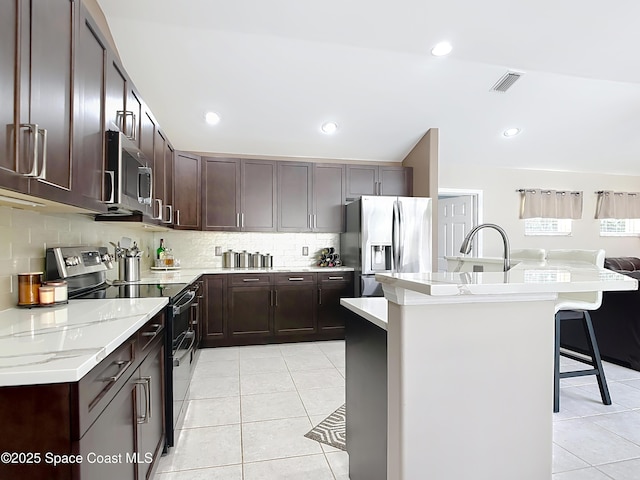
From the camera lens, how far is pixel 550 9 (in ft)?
9.48

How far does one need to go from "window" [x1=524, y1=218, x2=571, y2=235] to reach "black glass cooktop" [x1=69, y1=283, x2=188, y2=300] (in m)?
5.52

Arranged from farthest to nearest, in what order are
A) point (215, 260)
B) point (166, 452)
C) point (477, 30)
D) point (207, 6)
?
1. point (215, 260)
2. point (477, 30)
3. point (207, 6)
4. point (166, 452)

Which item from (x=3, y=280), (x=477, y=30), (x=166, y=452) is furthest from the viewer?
(x=477, y=30)

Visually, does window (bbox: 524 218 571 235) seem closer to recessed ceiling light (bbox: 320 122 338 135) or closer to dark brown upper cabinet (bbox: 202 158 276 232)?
recessed ceiling light (bbox: 320 122 338 135)

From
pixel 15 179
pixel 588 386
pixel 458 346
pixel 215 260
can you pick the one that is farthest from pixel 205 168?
pixel 588 386

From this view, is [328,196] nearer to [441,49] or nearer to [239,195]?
[239,195]

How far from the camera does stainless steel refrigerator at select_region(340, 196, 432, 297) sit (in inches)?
173

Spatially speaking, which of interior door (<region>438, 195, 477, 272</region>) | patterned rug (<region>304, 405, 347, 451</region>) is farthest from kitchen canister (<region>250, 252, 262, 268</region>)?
interior door (<region>438, 195, 477, 272</region>)

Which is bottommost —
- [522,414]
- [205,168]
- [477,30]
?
[522,414]

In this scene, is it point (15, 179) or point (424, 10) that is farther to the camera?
point (424, 10)

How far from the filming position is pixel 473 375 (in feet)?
4.36

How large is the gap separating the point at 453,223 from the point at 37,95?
5763 mm

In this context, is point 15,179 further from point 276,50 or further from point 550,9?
point 550,9

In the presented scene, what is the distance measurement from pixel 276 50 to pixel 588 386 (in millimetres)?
3946
